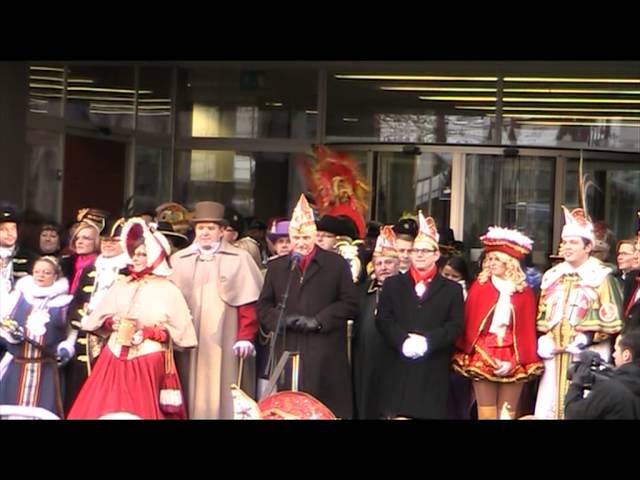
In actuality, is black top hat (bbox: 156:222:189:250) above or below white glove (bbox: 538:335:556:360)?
above

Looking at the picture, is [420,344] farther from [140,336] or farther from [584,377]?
[140,336]

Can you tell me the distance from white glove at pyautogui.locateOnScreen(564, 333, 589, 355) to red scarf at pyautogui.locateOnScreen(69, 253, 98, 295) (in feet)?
8.92

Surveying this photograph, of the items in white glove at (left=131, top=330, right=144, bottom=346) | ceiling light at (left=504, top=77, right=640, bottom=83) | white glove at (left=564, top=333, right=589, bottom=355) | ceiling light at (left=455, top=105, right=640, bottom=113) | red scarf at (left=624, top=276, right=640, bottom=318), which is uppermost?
ceiling light at (left=504, top=77, right=640, bottom=83)

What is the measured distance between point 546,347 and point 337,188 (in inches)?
107

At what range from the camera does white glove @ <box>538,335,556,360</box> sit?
7988 mm

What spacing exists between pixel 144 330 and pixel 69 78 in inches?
243

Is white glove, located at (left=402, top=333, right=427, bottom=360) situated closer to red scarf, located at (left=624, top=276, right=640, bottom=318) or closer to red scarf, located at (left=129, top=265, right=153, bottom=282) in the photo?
red scarf, located at (left=624, top=276, right=640, bottom=318)

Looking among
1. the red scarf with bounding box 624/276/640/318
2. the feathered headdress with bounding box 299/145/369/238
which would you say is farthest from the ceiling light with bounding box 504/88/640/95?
the red scarf with bounding box 624/276/640/318

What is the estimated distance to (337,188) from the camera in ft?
33.8

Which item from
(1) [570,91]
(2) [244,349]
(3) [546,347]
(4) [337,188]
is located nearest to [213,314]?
(2) [244,349]
